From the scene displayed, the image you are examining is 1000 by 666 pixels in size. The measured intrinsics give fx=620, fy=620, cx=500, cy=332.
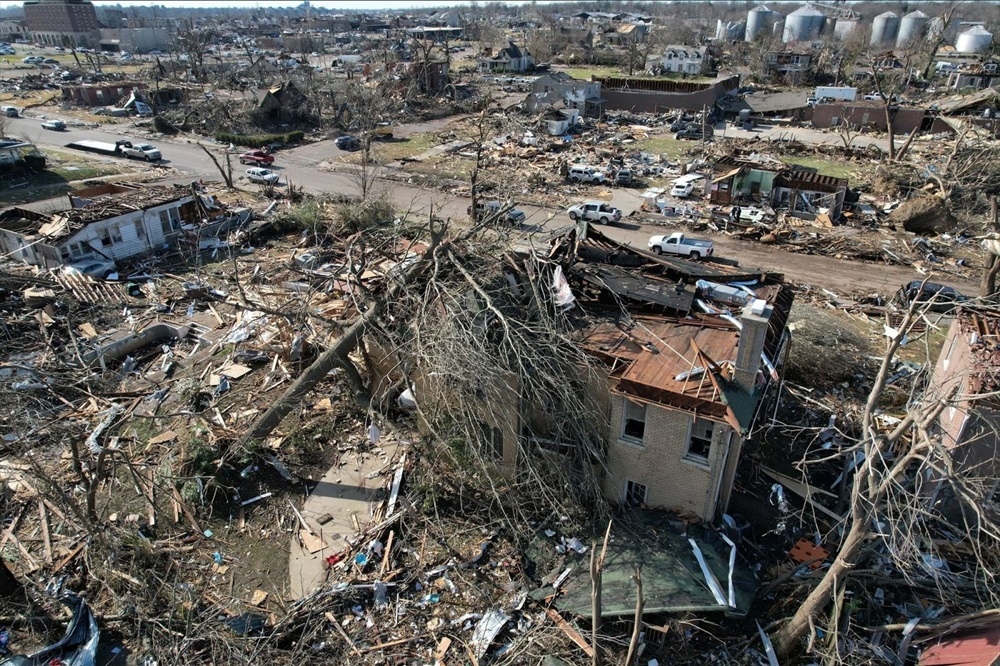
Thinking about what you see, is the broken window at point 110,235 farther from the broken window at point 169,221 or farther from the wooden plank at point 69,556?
the wooden plank at point 69,556

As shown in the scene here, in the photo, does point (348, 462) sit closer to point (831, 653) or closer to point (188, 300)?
point (831, 653)

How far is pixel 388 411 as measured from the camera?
16.4m

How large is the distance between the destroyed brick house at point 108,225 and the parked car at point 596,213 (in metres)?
17.1

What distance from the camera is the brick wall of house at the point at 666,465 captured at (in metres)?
11.8

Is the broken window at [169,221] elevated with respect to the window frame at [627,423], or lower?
lower

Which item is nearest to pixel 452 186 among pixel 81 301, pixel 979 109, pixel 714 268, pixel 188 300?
pixel 188 300

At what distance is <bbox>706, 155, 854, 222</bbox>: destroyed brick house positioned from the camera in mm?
33125

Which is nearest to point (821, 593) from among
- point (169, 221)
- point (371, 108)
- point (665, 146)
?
point (169, 221)

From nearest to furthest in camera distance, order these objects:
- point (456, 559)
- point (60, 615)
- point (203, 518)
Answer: point (60, 615) < point (456, 559) < point (203, 518)

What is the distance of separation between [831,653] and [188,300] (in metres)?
23.2

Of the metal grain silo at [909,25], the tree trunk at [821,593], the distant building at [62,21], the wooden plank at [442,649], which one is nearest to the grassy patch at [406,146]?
the wooden plank at [442,649]

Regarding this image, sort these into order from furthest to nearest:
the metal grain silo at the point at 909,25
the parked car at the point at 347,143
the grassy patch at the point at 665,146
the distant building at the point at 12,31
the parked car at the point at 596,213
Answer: the distant building at the point at 12,31 → the metal grain silo at the point at 909,25 → the parked car at the point at 347,143 → the grassy patch at the point at 665,146 → the parked car at the point at 596,213

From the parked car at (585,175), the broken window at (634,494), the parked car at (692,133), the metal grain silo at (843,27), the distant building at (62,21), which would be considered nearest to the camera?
the broken window at (634,494)

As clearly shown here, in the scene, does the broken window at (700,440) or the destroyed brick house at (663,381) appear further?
the broken window at (700,440)
